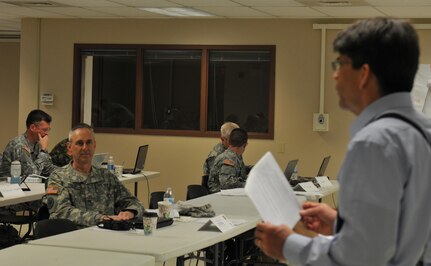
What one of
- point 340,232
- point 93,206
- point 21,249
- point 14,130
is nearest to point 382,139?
point 340,232

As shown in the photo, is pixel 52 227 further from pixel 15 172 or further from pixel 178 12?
pixel 178 12

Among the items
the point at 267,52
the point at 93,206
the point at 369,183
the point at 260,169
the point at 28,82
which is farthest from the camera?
the point at 28,82

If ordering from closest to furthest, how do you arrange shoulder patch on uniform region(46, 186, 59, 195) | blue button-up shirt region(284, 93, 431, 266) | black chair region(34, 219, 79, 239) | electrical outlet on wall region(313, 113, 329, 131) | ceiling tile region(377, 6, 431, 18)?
blue button-up shirt region(284, 93, 431, 266) → black chair region(34, 219, 79, 239) → shoulder patch on uniform region(46, 186, 59, 195) → ceiling tile region(377, 6, 431, 18) → electrical outlet on wall region(313, 113, 329, 131)

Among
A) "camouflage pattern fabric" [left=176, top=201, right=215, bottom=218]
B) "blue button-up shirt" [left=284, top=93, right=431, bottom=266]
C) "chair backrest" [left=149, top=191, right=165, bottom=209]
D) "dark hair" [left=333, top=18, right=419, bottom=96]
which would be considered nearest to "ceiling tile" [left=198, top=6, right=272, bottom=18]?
"chair backrest" [left=149, top=191, right=165, bottom=209]

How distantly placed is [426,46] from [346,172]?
27.5 ft

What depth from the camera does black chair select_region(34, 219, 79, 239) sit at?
14.2 feet

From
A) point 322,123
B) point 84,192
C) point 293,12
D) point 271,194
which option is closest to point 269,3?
point 293,12

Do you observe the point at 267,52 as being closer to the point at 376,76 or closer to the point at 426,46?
the point at 426,46

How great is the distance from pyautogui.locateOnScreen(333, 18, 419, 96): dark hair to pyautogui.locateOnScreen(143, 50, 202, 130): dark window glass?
8810 mm

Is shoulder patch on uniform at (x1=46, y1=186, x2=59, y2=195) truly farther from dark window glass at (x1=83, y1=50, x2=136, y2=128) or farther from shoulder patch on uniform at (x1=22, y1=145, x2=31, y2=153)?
dark window glass at (x1=83, y1=50, x2=136, y2=128)

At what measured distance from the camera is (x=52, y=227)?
4391mm

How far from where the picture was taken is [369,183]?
1651 mm

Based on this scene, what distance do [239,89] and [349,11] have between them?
2063 mm

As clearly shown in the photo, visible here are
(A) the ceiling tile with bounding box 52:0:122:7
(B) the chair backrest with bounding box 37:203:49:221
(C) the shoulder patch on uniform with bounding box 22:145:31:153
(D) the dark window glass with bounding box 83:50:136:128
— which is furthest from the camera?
(D) the dark window glass with bounding box 83:50:136:128
